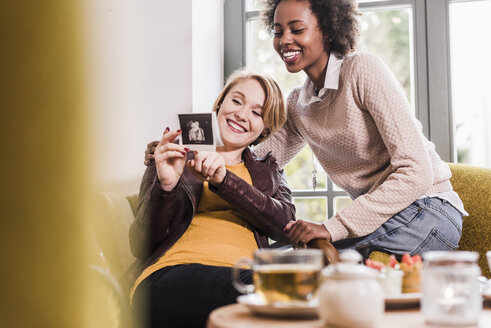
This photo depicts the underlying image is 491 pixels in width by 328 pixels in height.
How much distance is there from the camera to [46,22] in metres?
0.96

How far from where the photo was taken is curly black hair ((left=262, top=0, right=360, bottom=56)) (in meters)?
2.03

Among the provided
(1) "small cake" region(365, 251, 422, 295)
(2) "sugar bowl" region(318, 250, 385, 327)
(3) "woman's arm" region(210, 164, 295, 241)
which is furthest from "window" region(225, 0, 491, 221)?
(2) "sugar bowl" region(318, 250, 385, 327)

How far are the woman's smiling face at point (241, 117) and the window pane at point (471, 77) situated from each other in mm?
1202

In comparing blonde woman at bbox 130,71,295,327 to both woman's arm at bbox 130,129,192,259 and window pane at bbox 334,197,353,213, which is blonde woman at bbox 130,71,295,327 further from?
window pane at bbox 334,197,353,213

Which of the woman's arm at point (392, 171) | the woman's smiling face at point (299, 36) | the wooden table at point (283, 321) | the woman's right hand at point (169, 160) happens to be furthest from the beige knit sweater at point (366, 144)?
the wooden table at point (283, 321)

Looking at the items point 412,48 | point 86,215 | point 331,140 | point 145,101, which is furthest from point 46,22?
point 412,48

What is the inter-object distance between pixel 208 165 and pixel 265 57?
57.2 inches

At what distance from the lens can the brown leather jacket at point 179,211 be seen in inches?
65.1

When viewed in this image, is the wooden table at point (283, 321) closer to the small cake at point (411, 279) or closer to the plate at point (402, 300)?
the plate at point (402, 300)

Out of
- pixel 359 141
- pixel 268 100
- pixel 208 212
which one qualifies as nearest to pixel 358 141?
pixel 359 141

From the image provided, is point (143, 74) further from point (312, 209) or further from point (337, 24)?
point (312, 209)

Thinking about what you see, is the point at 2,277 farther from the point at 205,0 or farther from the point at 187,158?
the point at 205,0

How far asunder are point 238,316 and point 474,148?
6.95 ft

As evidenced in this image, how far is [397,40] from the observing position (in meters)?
2.75
